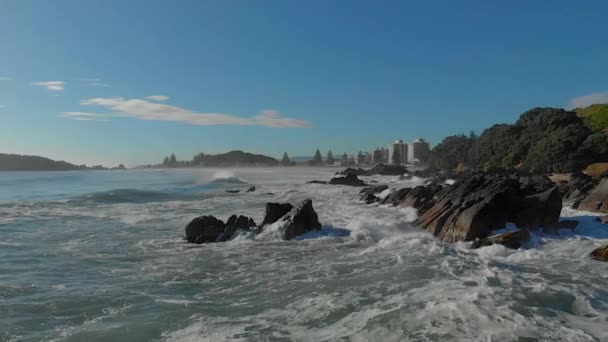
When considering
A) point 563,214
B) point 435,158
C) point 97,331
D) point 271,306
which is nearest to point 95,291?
point 97,331

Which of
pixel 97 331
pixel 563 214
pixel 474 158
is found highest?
pixel 474 158

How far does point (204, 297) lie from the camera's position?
33.7 ft

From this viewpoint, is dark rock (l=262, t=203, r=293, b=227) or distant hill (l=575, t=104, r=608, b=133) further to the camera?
distant hill (l=575, t=104, r=608, b=133)

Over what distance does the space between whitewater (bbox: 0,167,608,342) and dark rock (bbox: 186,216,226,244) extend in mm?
509

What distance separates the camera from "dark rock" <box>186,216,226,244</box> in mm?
17500

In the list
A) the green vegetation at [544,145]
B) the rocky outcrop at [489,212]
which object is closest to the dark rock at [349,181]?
the green vegetation at [544,145]

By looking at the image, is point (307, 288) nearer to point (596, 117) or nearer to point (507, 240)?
point (507, 240)

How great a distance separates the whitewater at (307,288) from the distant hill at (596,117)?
167ft

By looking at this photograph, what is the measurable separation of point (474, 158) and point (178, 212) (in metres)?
66.8

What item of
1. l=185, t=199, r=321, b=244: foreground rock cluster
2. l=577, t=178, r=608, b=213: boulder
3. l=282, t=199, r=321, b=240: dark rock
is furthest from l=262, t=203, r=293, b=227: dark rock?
l=577, t=178, r=608, b=213: boulder

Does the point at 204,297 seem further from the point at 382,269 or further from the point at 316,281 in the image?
the point at 382,269

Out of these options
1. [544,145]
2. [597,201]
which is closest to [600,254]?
[597,201]

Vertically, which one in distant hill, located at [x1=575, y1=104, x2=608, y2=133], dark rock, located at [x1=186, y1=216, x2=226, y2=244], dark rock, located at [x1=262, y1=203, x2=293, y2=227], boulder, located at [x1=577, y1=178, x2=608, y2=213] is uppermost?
distant hill, located at [x1=575, y1=104, x2=608, y2=133]

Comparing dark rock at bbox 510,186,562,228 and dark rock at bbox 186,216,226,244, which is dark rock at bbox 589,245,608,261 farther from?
dark rock at bbox 186,216,226,244
